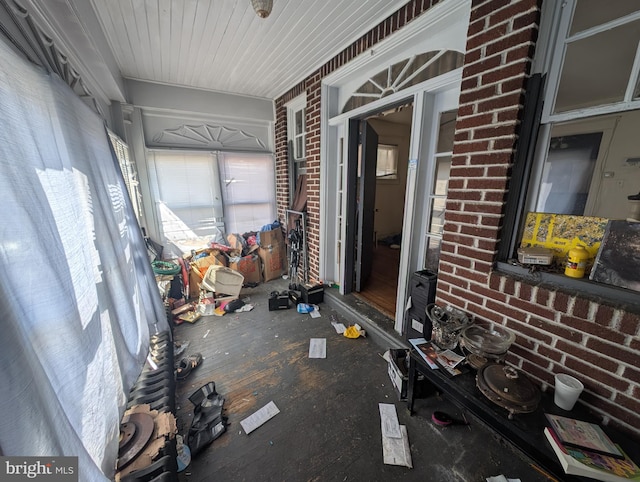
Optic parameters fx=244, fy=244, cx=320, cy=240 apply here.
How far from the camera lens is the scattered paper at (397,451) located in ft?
4.50

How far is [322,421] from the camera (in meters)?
1.61

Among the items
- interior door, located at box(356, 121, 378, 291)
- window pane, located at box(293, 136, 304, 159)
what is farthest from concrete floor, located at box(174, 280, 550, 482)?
window pane, located at box(293, 136, 304, 159)

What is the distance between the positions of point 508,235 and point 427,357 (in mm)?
884

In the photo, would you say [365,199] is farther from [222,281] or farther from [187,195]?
[187,195]

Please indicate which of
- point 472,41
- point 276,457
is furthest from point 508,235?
point 276,457

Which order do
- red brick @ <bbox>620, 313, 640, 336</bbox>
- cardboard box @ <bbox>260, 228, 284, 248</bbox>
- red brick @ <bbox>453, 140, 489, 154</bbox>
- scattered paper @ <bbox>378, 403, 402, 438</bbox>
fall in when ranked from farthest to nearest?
1. cardboard box @ <bbox>260, 228, 284, 248</bbox>
2. scattered paper @ <bbox>378, 403, 402, 438</bbox>
3. red brick @ <bbox>453, 140, 489, 154</bbox>
4. red brick @ <bbox>620, 313, 640, 336</bbox>

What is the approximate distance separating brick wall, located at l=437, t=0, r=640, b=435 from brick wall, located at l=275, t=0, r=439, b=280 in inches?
23.9

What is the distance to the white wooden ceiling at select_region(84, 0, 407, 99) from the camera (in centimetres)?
177

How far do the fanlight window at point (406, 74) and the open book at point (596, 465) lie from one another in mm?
2119

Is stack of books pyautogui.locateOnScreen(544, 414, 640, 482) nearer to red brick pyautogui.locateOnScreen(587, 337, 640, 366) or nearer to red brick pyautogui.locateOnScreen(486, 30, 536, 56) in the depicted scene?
red brick pyautogui.locateOnScreen(587, 337, 640, 366)

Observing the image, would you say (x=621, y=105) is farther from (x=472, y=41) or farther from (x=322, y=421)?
(x=322, y=421)

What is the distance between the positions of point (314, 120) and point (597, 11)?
229 cm

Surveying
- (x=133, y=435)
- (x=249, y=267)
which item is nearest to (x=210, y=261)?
(x=249, y=267)

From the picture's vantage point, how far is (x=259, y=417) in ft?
5.35
